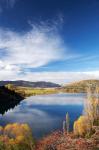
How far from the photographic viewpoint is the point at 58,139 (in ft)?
79.0

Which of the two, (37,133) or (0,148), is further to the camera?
(37,133)

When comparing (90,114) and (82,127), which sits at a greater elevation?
(90,114)

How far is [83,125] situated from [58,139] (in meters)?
19.1

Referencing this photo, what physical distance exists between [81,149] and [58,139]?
4758 mm

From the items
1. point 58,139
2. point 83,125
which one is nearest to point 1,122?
point 83,125

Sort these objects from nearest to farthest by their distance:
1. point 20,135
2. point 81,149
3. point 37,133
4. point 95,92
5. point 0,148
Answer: point 81,149 < point 0,148 < point 20,135 < point 95,92 < point 37,133

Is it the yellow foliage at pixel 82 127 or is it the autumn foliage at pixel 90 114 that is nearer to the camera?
the yellow foliage at pixel 82 127

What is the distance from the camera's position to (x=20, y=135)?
114ft

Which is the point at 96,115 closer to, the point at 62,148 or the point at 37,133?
the point at 37,133

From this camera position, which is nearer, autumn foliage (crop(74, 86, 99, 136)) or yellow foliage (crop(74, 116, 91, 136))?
yellow foliage (crop(74, 116, 91, 136))

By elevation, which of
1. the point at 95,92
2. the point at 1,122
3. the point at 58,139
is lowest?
the point at 1,122

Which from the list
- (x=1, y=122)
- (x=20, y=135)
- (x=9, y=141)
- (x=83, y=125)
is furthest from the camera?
(x=1, y=122)

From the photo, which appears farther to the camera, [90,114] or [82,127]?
[90,114]

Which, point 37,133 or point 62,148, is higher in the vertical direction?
point 62,148
